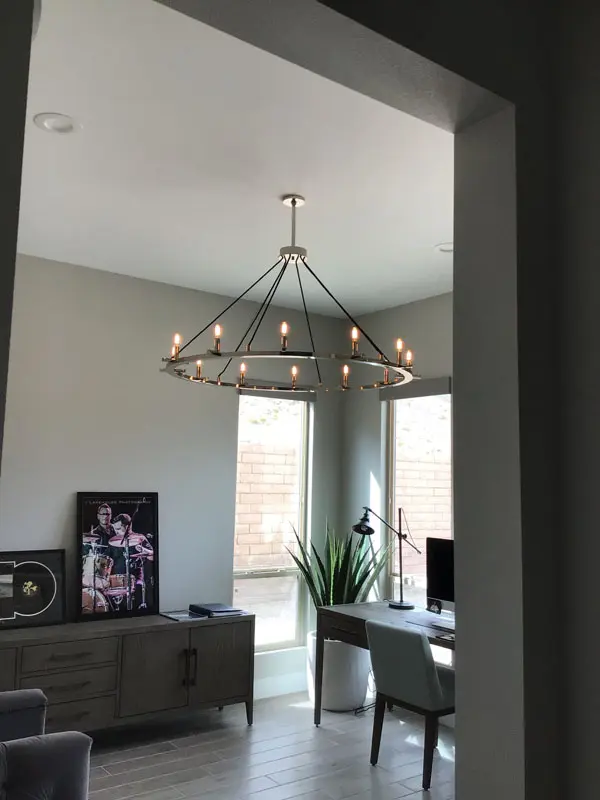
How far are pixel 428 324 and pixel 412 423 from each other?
0.72 m

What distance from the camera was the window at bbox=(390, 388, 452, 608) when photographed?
481 cm

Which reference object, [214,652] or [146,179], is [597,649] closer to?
[146,179]

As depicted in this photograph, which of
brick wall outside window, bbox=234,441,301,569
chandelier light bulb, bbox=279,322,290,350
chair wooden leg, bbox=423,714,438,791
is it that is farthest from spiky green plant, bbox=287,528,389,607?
chandelier light bulb, bbox=279,322,290,350

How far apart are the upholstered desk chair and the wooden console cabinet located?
3.25ft

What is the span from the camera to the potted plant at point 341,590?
15.4 ft

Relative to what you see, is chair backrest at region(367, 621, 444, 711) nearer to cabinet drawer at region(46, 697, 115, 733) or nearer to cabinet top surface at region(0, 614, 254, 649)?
cabinet top surface at region(0, 614, 254, 649)

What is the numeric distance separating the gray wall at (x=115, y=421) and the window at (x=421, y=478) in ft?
3.92

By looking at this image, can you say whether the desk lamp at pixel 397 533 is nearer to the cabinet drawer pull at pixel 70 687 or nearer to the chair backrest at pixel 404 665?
the chair backrest at pixel 404 665

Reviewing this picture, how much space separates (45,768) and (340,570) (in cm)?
284

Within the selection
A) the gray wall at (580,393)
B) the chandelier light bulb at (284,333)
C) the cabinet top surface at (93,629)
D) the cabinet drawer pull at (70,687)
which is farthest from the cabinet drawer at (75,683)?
the gray wall at (580,393)

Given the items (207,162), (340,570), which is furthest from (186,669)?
(207,162)

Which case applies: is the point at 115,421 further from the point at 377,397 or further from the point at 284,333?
the point at 284,333

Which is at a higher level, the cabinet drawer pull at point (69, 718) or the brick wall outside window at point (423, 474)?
the brick wall outside window at point (423, 474)

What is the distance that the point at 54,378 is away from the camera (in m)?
4.30
